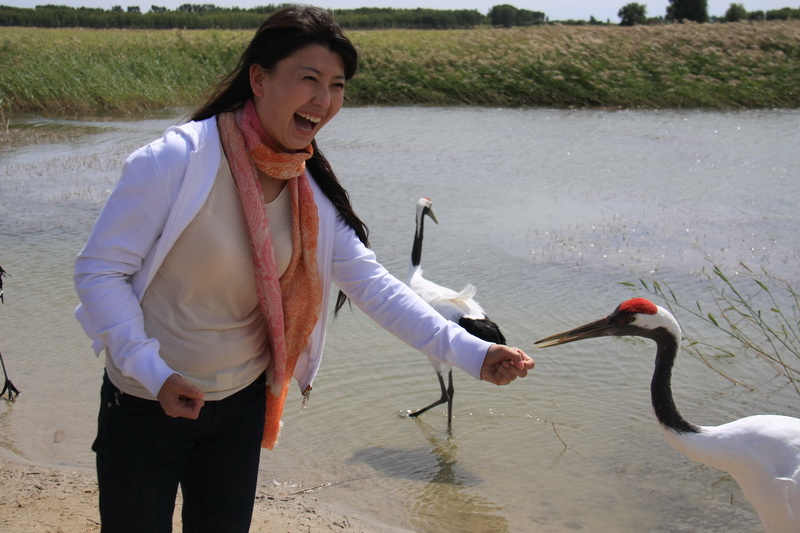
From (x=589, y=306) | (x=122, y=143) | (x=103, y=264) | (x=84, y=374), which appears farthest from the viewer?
(x=122, y=143)

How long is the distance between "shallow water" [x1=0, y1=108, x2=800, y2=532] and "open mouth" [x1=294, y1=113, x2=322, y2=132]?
2659 mm

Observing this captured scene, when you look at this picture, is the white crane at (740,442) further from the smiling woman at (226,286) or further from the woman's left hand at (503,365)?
the smiling woman at (226,286)

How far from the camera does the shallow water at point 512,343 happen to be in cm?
457

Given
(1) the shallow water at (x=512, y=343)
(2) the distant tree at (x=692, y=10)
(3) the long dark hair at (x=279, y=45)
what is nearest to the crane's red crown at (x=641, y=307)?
(1) the shallow water at (x=512, y=343)

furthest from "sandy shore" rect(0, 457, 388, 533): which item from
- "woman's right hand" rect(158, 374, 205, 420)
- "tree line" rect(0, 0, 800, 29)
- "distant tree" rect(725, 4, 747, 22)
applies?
"distant tree" rect(725, 4, 747, 22)

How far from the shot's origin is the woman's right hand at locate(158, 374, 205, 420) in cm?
187

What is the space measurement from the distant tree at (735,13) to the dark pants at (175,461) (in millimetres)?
48775

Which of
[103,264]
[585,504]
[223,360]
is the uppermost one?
[103,264]

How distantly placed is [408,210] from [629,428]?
5.44 metres

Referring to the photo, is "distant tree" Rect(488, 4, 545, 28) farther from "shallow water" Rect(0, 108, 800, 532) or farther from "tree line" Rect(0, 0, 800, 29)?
"shallow water" Rect(0, 108, 800, 532)

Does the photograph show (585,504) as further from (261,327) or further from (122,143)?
(122,143)

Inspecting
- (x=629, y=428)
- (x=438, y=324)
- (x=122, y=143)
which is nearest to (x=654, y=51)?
(x=122, y=143)

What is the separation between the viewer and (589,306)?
7.07 m

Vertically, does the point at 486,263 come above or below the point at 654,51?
below
